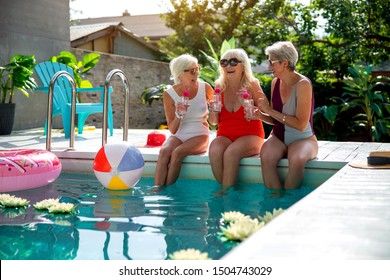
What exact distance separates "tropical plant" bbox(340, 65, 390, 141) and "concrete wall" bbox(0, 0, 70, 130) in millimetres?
6558

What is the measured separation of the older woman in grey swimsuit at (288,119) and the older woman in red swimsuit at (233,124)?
8.6 inches

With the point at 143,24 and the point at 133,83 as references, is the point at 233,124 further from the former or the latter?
the point at 143,24

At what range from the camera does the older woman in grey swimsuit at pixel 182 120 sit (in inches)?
209

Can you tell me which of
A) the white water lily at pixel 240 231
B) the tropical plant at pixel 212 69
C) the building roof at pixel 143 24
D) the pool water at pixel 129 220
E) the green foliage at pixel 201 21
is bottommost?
the pool water at pixel 129 220

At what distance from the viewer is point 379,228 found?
2.52 meters

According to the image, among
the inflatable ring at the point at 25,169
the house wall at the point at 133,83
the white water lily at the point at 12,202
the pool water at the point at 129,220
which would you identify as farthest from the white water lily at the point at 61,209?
the house wall at the point at 133,83

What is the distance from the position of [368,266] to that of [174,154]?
11.3ft

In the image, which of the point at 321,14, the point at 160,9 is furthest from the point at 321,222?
the point at 160,9

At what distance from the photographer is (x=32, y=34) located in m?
11.6

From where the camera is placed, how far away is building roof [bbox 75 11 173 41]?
30.7 metres

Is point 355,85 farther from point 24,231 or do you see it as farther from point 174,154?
point 24,231

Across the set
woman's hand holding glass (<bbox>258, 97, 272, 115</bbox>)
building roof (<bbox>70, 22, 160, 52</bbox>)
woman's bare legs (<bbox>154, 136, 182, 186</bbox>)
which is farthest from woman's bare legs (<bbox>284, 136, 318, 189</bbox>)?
building roof (<bbox>70, 22, 160, 52</bbox>)

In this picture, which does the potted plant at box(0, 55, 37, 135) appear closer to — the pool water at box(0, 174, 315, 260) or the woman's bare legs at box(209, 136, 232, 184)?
the pool water at box(0, 174, 315, 260)

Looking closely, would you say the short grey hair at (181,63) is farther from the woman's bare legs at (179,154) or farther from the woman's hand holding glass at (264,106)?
the woman's hand holding glass at (264,106)
